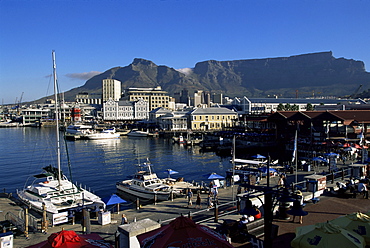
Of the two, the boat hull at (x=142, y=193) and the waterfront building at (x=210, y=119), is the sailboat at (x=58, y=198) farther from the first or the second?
the waterfront building at (x=210, y=119)

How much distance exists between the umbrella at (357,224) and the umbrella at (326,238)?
1.18 m

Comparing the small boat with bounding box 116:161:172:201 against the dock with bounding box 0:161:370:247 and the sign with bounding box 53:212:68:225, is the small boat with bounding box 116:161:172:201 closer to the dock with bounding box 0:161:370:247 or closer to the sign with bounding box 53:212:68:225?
the dock with bounding box 0:161:370:247

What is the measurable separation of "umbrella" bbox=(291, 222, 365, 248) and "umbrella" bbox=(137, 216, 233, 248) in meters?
2.28

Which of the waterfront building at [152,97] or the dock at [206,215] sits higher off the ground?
the waterfront building at [152,97]

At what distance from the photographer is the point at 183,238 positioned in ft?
24.8

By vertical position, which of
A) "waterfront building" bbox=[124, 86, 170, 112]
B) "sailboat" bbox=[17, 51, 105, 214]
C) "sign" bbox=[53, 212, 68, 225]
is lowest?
"sailboat" bbox=[17, 51, 105, 214]

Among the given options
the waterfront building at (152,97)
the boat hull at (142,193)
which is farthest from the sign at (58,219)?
the waterfront building at (152,97)

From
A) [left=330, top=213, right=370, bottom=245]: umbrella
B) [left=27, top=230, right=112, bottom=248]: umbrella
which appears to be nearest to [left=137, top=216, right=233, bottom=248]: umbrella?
[left=27, top=230, right=112, bottom=248]: umbrella

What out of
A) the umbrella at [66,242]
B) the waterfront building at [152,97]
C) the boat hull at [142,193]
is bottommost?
the boat hull at [142,193]

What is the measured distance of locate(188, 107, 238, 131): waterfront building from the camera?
98.6m

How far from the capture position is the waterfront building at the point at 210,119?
9862 centimetres

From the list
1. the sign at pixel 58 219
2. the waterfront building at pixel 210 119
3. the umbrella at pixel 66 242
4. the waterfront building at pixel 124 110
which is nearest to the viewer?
the umbrella at pixel 66 242

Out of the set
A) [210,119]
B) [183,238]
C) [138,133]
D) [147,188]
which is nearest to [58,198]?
[147,188]

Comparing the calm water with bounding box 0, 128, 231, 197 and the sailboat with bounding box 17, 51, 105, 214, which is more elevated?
the sailboat with bounding box 17, 51, 105, 214
